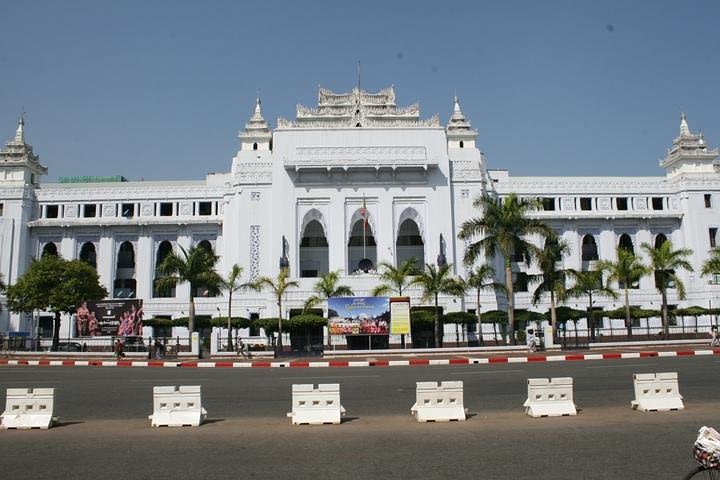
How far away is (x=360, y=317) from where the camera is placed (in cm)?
3481

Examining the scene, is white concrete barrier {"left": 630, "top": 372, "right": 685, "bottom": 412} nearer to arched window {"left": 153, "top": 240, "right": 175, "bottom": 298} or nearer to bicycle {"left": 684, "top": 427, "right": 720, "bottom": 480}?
bicycle {"left": 684, "top": 427, "right": 720, "bottom": 480}

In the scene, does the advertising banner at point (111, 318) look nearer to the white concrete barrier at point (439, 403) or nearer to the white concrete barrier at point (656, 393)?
the white concrete barrier at point (439, 403)

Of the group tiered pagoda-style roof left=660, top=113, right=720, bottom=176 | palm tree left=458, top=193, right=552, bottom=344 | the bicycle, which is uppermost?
tiered pagoda-style roof left=660, top=113, right=720, bottom=176

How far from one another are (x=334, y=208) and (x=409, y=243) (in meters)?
7.82

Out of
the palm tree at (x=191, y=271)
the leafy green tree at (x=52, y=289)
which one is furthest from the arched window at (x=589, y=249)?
the leafy green tree at (x=52, y=289)

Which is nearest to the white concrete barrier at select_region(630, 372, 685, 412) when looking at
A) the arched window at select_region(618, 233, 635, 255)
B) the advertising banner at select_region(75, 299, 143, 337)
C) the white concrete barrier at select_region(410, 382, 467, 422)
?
the white concrete barrier at select_region(410, 382, 467, 422)

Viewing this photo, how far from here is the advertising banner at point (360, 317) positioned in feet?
114

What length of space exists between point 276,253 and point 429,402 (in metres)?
39.4

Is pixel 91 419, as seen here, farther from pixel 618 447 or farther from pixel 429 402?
pixel 618 447

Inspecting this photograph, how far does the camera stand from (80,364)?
1141 inches

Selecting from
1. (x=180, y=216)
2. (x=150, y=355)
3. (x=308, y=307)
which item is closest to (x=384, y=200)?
(x=308, y=307)

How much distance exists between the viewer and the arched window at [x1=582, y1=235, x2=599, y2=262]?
2296 inches

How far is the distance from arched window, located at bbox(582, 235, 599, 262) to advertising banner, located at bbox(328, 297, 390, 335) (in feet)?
101

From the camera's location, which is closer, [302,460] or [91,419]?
[302,460]
